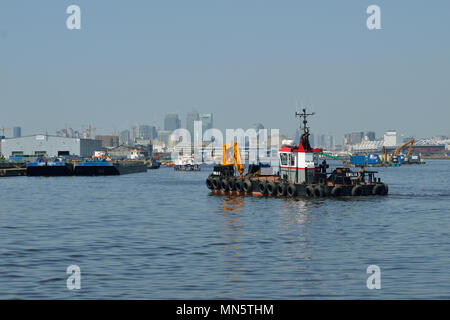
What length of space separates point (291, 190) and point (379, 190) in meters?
11.2

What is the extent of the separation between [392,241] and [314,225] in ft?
31.2

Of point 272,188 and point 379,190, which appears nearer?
point 272,188

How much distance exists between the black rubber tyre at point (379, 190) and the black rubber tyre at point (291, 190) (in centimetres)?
996

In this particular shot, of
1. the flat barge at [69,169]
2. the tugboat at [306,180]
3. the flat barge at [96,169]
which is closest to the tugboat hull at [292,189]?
the tugboat at [306,180]

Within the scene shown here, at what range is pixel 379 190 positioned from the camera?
75375mm

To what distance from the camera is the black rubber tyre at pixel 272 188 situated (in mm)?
74438

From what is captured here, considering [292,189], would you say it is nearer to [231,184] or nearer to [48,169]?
[231,184]

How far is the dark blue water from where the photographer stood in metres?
24.0

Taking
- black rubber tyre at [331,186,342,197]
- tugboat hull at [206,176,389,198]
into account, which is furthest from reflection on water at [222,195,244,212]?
black rubber tyre at [331,186,342,197]

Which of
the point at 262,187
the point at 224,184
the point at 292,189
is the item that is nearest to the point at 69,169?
the point at 224,184

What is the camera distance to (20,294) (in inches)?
906

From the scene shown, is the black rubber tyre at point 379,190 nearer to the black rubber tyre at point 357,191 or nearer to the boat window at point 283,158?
the black rubber tyre at point 357,191
